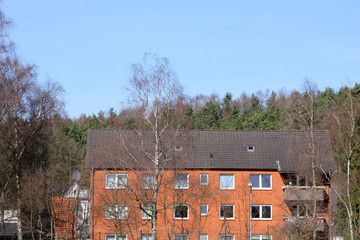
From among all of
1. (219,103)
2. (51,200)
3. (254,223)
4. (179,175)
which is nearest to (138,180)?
(179,175)

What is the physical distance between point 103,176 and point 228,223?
9.14 metres

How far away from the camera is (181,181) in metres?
31.5

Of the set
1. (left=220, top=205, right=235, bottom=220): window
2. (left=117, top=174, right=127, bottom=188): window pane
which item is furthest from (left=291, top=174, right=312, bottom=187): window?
(left=117, top=174, right=127, bottom=188): window pane

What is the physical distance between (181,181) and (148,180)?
2.45 meters

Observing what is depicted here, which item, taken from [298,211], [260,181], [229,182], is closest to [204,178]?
[229,182]

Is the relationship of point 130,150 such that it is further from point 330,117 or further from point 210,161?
point 330,117

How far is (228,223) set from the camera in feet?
121

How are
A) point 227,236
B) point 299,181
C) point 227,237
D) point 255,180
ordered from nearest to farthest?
1. point 227,236
2. point 227,237
3. point 299,181
4. point 255,180

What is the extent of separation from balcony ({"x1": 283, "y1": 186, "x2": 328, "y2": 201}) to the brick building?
0.06m

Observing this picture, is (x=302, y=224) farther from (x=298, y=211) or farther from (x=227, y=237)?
(x=227, y=237)

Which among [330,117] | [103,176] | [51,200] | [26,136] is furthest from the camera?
[330,117]

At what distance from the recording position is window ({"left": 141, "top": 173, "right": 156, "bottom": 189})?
28906mm

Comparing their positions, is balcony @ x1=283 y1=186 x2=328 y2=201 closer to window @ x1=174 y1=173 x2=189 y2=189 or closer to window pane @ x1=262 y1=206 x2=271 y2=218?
window pane @ x1=262 y1=206 x2=271 y2=218

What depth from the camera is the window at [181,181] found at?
1216 inches
